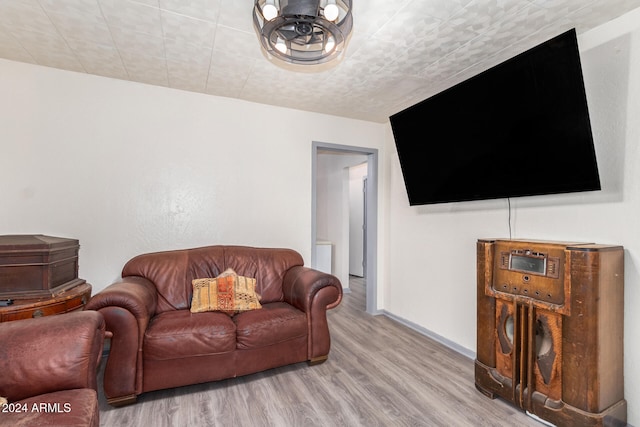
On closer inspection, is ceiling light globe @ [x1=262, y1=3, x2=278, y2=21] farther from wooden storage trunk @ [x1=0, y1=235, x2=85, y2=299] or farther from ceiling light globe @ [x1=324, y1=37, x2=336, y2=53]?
wooden storage trunk @ [x1=0, y1=235, x2=85, y2=299]

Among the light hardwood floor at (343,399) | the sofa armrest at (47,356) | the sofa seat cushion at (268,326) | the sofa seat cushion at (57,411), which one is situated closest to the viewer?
the sofa seat cushion at (57,411)

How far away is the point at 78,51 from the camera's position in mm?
2359

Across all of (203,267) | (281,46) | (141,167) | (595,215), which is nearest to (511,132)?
(595,215)

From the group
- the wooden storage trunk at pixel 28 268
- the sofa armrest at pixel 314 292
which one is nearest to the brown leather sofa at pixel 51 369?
the wooden storage trunk at pixel 28 268

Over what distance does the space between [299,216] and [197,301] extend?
4.86 ft

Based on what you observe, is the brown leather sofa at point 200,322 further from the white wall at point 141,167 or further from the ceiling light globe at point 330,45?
the ceiling light globe at point 330,45

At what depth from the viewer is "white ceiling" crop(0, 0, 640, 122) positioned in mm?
1837

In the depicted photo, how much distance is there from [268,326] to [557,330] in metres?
1.87

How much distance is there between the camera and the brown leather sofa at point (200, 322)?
1987 millimetres

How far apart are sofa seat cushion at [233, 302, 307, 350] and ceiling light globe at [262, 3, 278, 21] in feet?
6.51

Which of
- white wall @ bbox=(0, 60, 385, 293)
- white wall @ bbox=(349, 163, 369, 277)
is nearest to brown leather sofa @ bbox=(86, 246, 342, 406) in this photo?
white wall @ bbox=(0, 60, 385, 293)

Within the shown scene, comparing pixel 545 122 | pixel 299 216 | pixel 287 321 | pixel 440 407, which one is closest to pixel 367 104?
pixel 299 216

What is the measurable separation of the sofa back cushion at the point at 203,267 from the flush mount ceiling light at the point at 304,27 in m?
1.88

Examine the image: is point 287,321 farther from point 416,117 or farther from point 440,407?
point 416,117
